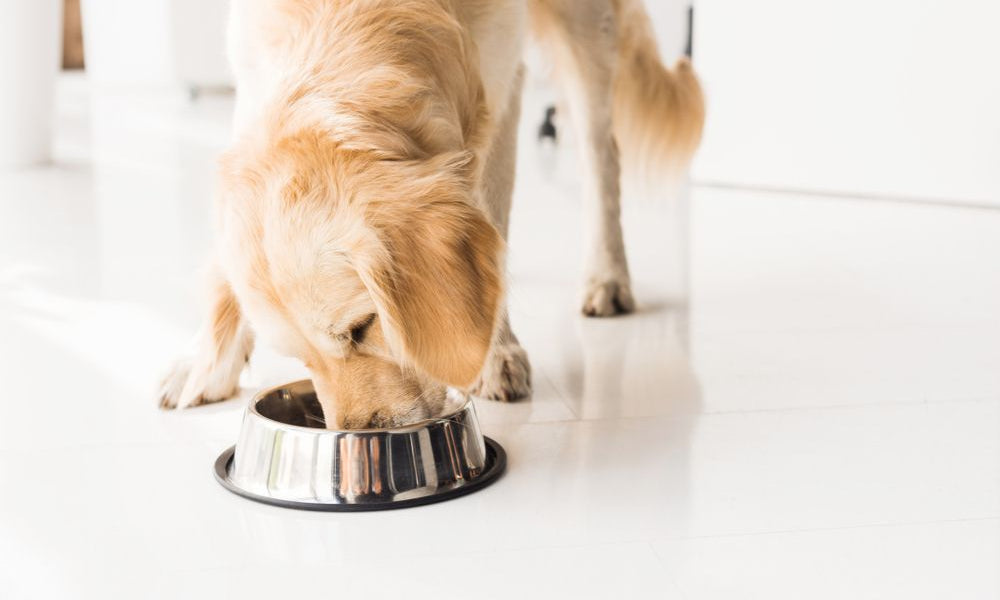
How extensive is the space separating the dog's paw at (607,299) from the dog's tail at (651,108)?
1.95 ft

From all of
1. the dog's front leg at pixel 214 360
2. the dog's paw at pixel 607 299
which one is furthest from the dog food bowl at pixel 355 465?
the dog's paw at pixel 607 299

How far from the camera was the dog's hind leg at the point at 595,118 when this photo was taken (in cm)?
279

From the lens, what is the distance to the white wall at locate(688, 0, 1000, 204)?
4113 mm

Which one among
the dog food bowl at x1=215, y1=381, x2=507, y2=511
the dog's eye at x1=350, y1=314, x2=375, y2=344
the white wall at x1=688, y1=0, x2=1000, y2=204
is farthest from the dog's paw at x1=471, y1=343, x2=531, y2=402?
the white wall at x1=688, y1=0, x2=1000, y2=204

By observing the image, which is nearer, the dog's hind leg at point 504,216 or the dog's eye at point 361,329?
the dog's eye at point 361,329

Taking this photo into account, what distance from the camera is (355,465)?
5.19 ft

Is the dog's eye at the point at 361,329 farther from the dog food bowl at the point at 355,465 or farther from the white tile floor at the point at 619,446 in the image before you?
the white tile floor at the point at 619,446

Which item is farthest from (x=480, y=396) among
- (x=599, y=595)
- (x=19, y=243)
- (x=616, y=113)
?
(x=19, y=243)

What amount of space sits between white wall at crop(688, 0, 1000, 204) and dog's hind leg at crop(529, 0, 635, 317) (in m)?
1.81

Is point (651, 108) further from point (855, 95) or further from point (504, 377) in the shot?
point (855, 95)

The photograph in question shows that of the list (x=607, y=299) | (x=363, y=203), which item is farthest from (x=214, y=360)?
(x=607, y=299)

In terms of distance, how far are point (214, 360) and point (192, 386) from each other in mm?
64

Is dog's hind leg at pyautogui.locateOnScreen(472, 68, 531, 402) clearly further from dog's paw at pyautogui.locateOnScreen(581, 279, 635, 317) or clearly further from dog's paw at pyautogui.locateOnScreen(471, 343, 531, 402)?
dog's paw at pyautogui.locateOnScreen(581, 279, 635, 317)

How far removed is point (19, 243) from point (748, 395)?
245 cm
